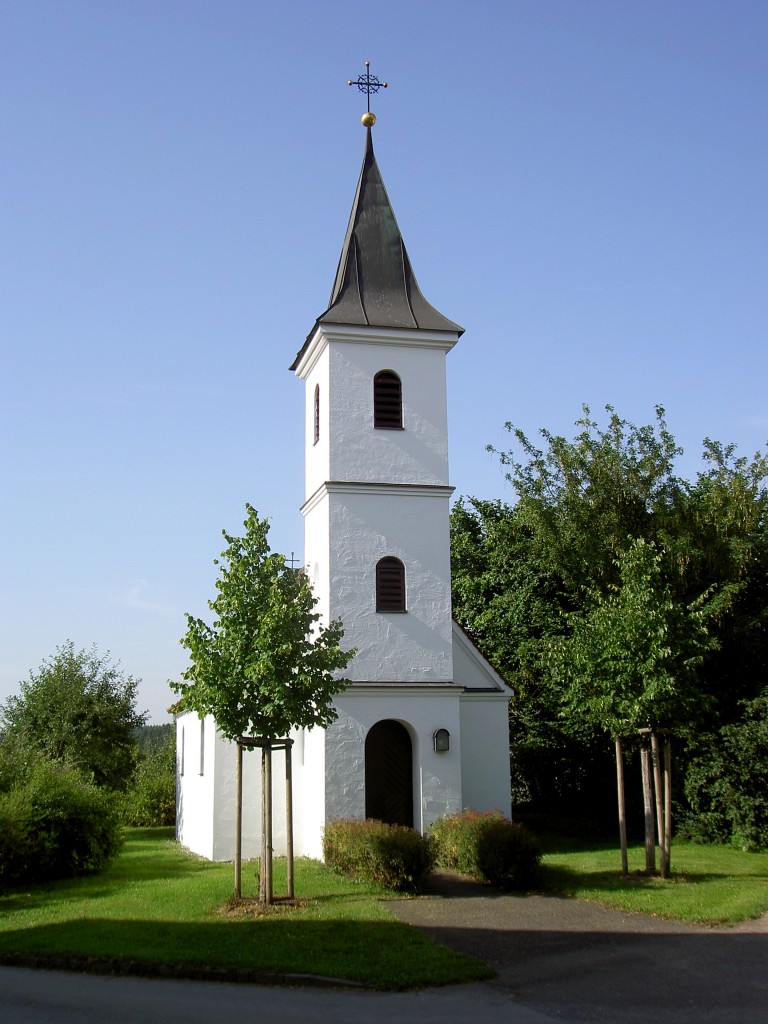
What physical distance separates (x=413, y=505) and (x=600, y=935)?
10.6 m

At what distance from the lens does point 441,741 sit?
20594 mm

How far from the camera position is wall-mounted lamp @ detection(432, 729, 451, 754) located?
20562 millimetres

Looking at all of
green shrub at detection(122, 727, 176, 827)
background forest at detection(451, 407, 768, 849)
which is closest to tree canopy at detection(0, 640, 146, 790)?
green shrub at detection(122, 727, 176, 827)

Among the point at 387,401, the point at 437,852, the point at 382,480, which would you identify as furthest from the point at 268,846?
the point at 387,401

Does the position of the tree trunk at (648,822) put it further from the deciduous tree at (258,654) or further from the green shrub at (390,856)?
the deciduous tree at (258,654)

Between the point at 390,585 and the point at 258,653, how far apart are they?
6.60 meters

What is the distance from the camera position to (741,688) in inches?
1057

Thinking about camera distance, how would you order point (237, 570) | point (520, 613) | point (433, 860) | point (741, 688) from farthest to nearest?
point (520, 613)
point (741, 688)
point (433, 860)
point (237, 570)

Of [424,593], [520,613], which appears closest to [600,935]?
[424,593]

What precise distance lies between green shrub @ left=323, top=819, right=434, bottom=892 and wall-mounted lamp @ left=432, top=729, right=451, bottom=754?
3499mm

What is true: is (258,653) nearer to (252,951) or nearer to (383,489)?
(252,951)

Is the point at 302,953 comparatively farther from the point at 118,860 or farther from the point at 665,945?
the point at 118,860

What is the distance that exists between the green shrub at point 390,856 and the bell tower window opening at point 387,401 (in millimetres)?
9020

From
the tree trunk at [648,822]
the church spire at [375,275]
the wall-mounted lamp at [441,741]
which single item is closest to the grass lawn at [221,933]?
the wall-mounted lamp at [441,741]
